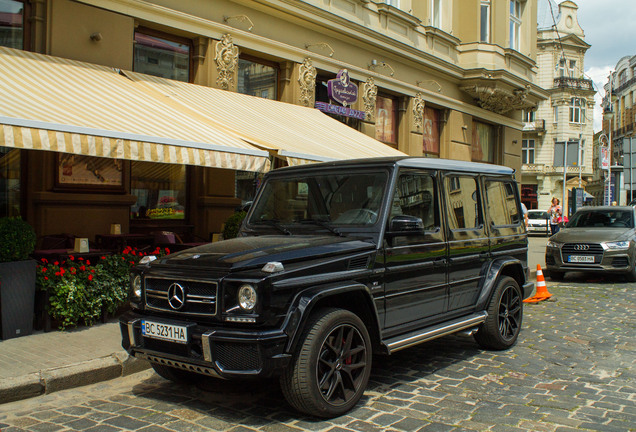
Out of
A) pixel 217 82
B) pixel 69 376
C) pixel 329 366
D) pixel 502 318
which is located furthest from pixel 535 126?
pixel 69 376

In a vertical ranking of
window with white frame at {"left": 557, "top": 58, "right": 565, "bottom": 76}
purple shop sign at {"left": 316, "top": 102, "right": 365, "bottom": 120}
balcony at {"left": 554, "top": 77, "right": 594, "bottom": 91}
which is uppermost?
window with white frame at {"left": 557, "top": 58, "right": 565, "bottom": 76}

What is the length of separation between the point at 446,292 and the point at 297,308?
2.06 m

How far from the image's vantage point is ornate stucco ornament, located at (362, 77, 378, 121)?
15266 millimetres

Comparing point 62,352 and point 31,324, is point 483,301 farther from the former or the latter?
point 31,324

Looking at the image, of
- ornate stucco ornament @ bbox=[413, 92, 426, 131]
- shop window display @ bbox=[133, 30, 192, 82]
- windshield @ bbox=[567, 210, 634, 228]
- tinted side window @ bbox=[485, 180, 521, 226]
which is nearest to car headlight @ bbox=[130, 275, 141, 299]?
tinted side window @ bbox=[485, 180, 521, 226]

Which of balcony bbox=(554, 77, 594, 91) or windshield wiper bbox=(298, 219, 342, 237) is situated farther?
balcony bbox=(554, 77, 594, 91)

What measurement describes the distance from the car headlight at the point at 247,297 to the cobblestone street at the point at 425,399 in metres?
0.88

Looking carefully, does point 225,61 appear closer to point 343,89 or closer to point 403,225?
point 343,89

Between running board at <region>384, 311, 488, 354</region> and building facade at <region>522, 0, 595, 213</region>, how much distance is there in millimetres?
52028

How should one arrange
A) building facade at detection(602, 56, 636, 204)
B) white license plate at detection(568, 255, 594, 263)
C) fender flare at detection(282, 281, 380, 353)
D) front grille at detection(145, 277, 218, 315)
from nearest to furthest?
fender flare at detection(282, 281, 380, 353) → front grille at detection(145, 277, 218, 315) → white license plate at detection(568, 255, 594, 263) → building facade at detection(602, 56, 636, 204)

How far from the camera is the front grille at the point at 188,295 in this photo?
13.1 feet

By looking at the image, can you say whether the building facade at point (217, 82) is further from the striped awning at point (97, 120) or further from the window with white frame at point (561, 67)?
the window with white frame at point (561, 67)

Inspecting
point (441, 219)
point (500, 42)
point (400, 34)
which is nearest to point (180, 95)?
point (441, 219)

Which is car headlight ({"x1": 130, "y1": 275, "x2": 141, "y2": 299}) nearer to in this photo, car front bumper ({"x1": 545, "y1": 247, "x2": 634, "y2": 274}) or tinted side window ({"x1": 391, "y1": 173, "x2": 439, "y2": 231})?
tinted side window ({"x1": 391, "y1": 173, "x2": 439, "y2": 231})
